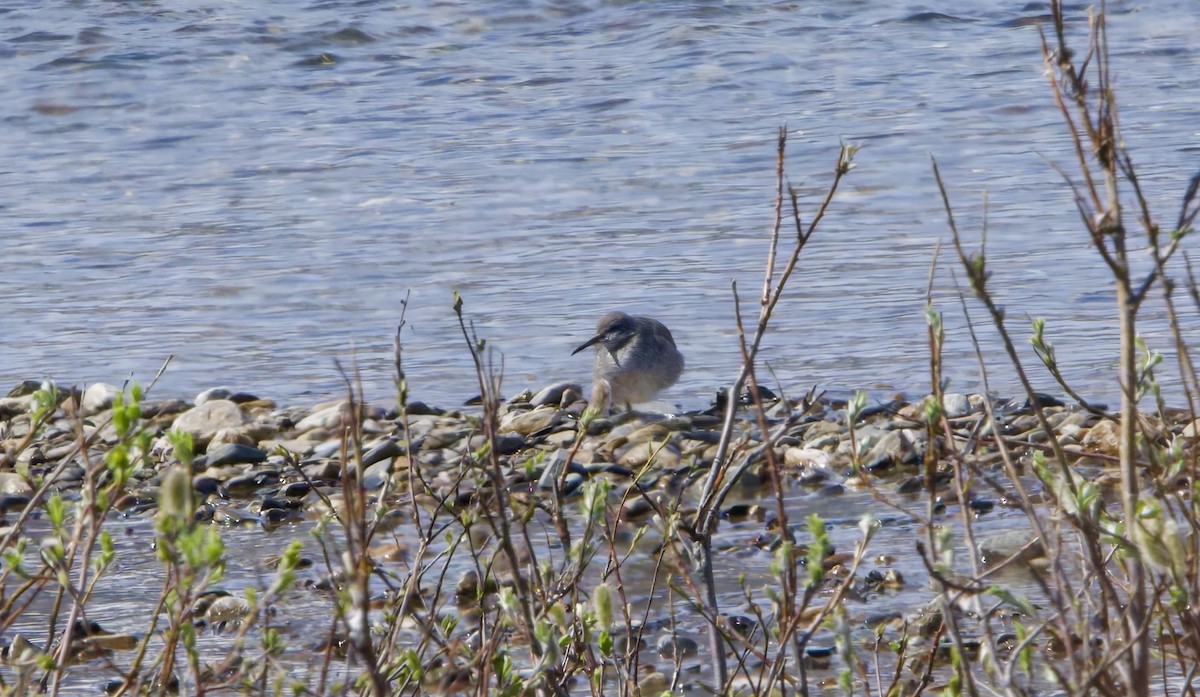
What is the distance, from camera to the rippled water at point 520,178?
888cm

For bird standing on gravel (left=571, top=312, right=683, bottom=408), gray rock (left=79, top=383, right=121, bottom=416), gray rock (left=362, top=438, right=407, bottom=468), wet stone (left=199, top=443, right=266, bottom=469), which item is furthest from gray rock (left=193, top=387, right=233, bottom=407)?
bird standing on gravel (left=571, top=312, right=683, bottom=408)

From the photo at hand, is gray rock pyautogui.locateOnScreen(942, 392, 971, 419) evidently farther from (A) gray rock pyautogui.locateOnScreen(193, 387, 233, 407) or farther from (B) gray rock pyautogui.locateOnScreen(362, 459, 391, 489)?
(A) gray rock pyautogui.locateOnScreen(193, 387, 233, 407)

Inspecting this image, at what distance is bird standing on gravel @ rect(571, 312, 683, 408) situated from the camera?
755cm

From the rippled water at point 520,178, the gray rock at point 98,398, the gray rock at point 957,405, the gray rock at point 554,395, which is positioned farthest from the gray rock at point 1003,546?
the gray rock at point 98,398

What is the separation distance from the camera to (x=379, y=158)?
562 inches

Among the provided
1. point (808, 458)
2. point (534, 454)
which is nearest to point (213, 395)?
point (534, 454)

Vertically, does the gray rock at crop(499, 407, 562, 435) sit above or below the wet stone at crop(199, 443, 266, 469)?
below

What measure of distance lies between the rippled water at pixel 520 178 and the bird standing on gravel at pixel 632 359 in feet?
1.05

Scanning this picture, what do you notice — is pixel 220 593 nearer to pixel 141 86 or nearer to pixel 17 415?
pixel 17 415

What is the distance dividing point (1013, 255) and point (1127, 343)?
314 inches

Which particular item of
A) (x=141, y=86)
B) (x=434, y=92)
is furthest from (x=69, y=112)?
(x=434, y=92)

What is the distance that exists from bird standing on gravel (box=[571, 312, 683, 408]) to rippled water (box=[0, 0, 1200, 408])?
0.32m

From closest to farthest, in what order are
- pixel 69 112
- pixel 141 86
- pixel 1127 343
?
pixel 1127 343 < pixel 69 112 < pixel 141 86

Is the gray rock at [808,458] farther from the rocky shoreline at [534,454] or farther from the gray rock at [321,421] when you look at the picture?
the gray rock at [321,421]
